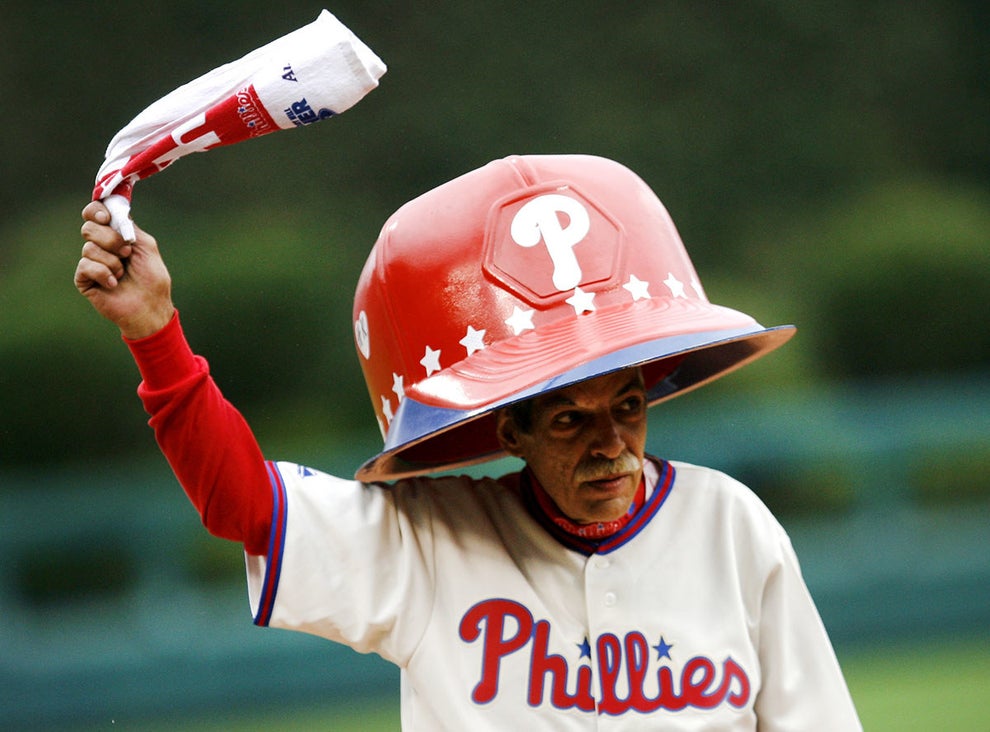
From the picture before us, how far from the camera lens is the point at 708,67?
6.62 metres

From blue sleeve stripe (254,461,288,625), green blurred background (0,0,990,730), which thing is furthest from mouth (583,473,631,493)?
green blurred background (0,0,990,730)

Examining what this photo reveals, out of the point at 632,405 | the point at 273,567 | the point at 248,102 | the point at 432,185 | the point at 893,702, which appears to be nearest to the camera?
the point at 248,102

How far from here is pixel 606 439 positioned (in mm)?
1658

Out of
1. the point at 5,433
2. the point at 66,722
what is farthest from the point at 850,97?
the point at 66,722

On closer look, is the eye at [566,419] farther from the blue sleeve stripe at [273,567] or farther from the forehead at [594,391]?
the blue sleeve stripe at [273,567]

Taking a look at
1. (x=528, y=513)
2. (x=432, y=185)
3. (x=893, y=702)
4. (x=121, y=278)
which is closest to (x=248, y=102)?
(x=121, y=278)

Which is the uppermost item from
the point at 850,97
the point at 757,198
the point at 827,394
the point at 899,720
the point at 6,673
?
the point at 850,97

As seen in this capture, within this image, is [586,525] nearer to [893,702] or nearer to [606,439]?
[606,439]

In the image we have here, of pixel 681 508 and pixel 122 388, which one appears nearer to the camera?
pixel 681 508

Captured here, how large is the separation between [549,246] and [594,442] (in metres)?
0.25

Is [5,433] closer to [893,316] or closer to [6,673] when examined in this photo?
[6,673]

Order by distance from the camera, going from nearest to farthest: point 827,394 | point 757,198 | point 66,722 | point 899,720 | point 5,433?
point 899,720, point 66,722, point 5,433, point 827,394, point 757,198

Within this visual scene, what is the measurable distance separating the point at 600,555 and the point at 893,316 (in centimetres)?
440

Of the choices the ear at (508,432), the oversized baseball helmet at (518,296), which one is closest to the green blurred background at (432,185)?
the ear at (508,432)
